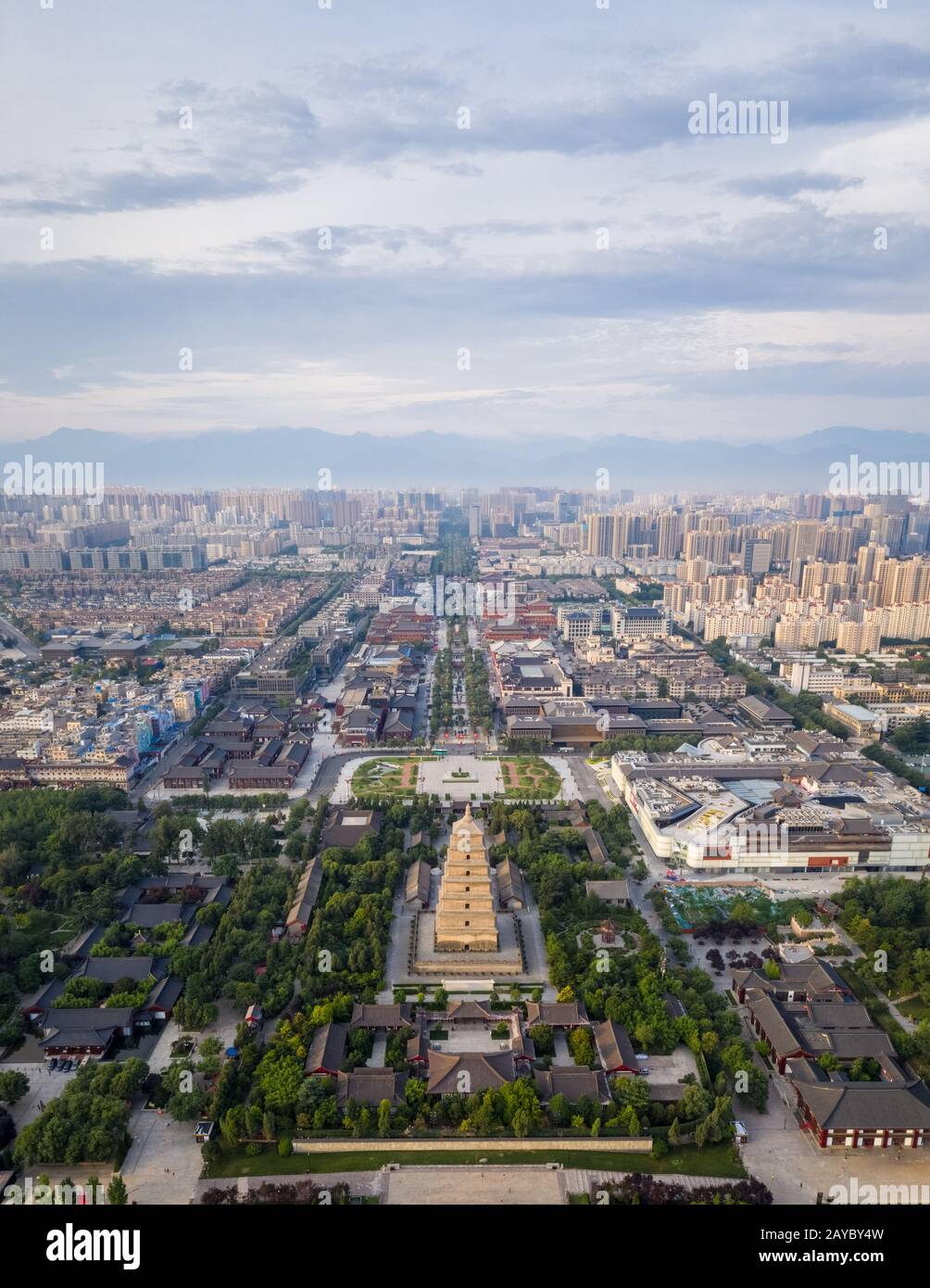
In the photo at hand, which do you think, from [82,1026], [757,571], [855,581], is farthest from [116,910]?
[757,571]

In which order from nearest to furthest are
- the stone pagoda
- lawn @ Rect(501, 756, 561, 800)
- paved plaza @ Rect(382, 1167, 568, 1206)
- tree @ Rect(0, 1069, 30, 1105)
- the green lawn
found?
paved plaza @ Rect(382, 1167, 568, 1206) → the green lawn → tree @ Rect(0, 1069, 30, 1105) → the stone pagoda → lawn @ Rect(501, 756, 561, 800)

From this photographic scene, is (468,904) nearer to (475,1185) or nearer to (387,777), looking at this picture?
(475,1185)

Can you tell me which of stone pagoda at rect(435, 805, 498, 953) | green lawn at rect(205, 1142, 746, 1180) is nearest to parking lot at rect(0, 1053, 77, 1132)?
green lawn at rect(205, 1142, 746, 1180)

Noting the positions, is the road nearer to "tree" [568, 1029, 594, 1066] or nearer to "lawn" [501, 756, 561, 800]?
"lawn" [501, 756, 561, 800]

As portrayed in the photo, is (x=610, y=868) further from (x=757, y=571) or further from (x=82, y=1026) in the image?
(x=757, y=571)

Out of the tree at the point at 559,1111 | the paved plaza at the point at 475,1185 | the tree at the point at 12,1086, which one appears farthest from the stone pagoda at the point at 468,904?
the tree at the point at 12,1086

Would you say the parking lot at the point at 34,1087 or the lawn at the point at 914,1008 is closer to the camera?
the parking lot at the point at 34,1087

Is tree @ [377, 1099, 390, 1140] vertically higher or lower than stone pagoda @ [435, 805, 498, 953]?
lower

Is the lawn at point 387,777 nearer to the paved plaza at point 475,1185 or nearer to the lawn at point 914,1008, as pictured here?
the paved plaza at point 475,1185

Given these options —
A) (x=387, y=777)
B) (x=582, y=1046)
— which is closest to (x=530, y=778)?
(x=387, y=777)
